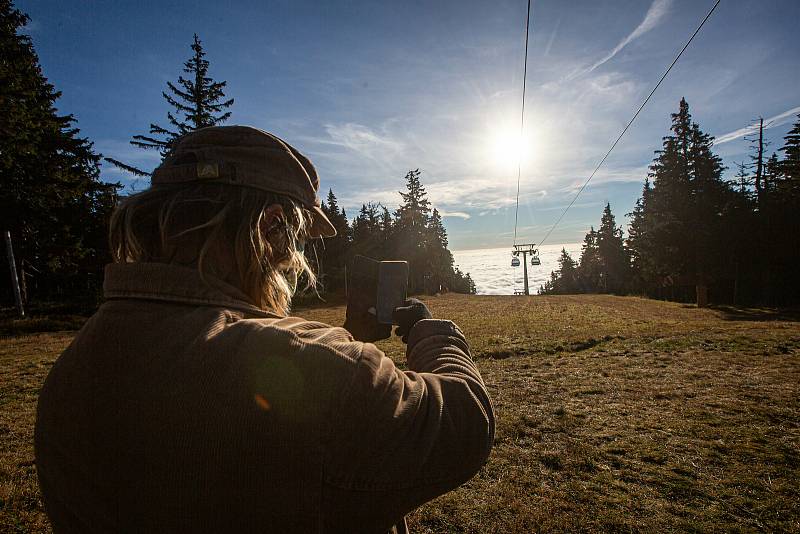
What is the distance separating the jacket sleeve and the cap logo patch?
70cm

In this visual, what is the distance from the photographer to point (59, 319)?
19.2 m

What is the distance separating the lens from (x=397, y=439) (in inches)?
38.9

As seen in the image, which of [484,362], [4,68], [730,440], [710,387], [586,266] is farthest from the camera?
[586,266]

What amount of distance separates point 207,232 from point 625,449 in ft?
16.0

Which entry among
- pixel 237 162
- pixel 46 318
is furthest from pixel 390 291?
pixel 46 318

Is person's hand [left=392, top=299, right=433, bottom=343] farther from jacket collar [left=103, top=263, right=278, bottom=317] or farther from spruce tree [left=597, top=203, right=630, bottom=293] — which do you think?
spruce tree [left=597, top=203, right=630, bottom=293]

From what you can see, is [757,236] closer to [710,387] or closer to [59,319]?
[710,387]

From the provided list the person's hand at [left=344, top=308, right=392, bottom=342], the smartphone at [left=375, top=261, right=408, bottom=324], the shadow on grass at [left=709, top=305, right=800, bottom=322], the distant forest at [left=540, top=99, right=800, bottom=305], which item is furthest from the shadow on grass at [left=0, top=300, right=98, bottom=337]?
the distant forest at [left=540, top=99, right=800, bottom=305]

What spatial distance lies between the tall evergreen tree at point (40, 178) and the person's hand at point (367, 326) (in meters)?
19.1

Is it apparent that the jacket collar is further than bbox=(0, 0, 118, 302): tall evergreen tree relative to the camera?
No

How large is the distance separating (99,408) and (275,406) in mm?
386

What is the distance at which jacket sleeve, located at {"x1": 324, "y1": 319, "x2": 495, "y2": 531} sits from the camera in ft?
3.06

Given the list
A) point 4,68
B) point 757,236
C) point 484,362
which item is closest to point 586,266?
point 757,236

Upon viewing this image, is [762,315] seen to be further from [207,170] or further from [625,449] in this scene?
[207,170]
